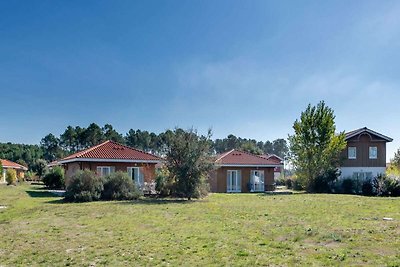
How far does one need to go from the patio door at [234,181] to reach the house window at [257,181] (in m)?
1.42

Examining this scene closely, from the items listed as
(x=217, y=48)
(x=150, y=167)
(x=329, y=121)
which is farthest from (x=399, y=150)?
(x=217, y=48)

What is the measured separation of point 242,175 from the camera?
41.2 m

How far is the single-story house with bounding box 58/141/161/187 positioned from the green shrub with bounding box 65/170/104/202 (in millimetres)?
6936

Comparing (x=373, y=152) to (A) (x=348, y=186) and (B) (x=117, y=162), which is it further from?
(B) (x=117, y=162)

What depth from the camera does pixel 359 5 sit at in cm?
1823

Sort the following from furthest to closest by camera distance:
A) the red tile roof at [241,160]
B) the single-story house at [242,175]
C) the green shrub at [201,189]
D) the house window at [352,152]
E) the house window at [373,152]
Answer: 1. the house window at [373,152]
2. the house window at [352,152]
3. the red tile roof at [241,160]
4. the single-story house at [242,175]
5. the green shrub at [201,189]

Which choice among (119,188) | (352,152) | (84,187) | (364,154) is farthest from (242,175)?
(84,187)

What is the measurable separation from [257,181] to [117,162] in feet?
52.8

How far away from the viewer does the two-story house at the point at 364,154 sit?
44.1 m

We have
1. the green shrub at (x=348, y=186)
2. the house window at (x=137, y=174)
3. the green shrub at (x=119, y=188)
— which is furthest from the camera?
the green shrub at (x=348, y=186)

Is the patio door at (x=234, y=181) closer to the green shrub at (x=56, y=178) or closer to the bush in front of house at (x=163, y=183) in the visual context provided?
the bush in front of house at (x=163, y=183)

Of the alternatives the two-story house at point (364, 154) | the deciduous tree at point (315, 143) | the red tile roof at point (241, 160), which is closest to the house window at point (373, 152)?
the two-story house at point (364, 154)

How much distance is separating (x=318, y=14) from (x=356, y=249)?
45.4 ft

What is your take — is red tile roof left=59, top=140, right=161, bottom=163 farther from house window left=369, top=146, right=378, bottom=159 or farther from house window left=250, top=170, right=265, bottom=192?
house window left=369, top=146, right=378, bottom=159
